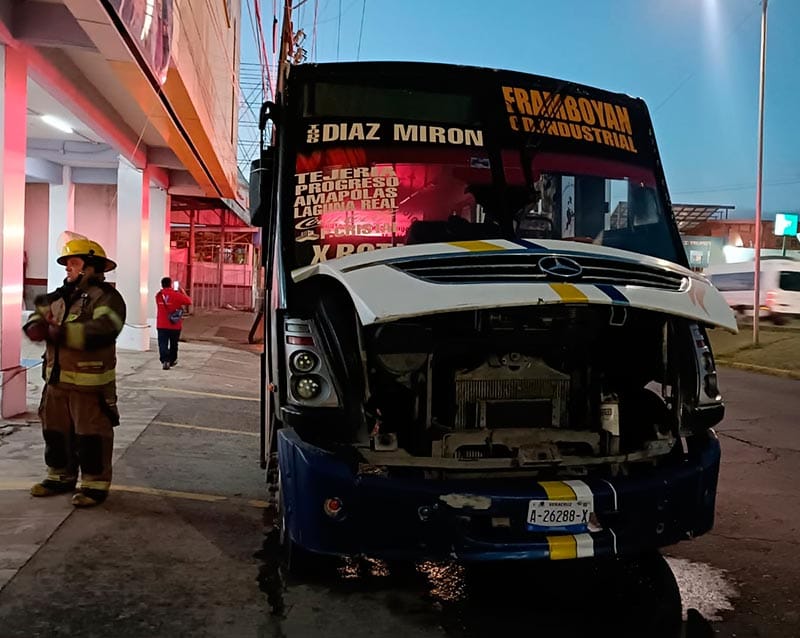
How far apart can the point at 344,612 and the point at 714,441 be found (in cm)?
203

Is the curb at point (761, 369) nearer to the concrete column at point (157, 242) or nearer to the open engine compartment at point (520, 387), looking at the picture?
the open engine compartment at point (520, 387)

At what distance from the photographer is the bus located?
122 inches

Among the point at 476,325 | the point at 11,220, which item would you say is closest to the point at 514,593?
the point at 476,325

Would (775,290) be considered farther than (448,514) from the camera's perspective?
Yes

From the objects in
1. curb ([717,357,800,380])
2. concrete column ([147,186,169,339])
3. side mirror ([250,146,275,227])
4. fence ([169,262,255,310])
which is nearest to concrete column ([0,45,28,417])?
side mirror ([250,146,275,227])

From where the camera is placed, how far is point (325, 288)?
3541 mm

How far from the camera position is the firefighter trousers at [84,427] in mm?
4617

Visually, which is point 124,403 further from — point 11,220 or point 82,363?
point 82,363

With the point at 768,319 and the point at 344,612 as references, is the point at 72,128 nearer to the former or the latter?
the point at 344,612

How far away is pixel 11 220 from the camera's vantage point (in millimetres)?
7230

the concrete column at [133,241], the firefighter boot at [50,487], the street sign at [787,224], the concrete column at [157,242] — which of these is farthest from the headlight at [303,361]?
the street sign at [787,224]

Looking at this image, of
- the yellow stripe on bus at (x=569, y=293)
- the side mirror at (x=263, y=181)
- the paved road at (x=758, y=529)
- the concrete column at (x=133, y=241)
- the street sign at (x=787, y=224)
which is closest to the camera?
the yellow stripe on bus at (x=569, y=293)

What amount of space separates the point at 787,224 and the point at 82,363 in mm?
32521

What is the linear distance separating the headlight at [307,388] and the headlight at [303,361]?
46mm
